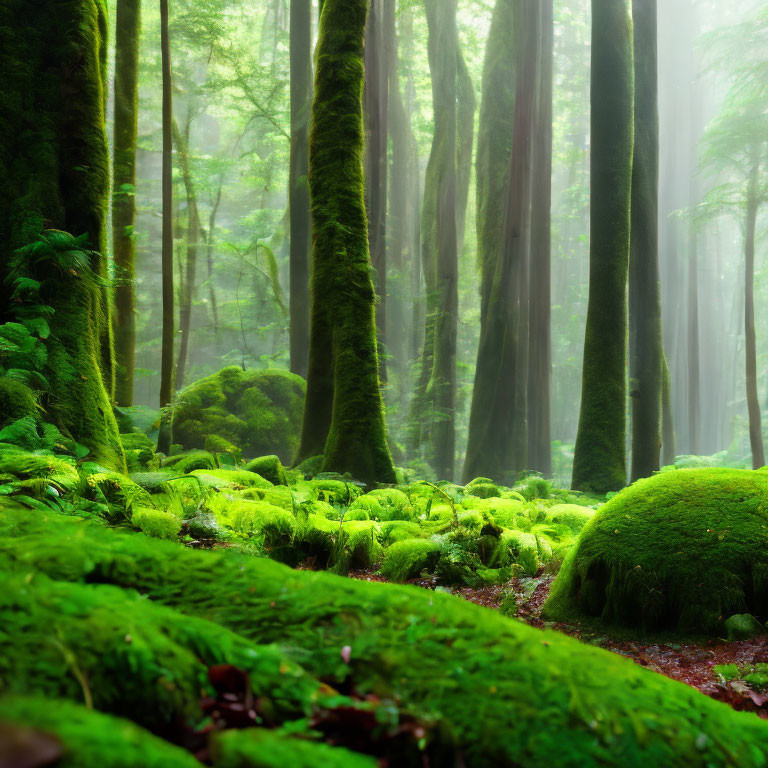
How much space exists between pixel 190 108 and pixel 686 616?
27.6 meters

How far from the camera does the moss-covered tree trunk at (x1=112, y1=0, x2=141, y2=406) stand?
1028 cm

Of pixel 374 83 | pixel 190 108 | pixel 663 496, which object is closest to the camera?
pixel 663 496

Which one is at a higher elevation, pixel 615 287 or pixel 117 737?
pixel 615 287

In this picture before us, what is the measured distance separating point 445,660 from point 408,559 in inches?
116

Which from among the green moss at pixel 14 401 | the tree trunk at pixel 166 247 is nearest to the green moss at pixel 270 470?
the tree trunk at pixel 166 247

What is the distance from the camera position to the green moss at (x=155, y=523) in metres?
3.68

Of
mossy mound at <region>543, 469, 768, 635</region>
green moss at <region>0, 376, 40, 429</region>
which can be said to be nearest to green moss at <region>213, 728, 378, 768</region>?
mossy mound at <region>543, 469, 768, 635</region>

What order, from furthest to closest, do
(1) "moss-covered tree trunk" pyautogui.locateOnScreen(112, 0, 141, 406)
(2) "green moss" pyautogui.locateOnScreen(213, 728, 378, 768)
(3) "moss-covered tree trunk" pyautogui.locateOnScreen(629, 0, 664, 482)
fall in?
(3) "moss-covered tree trunk" pyautogui.locateOnScreen(629, 0, 664, 482), (1) "moss-covered tree trunk" pyautogui.locateOnScreen(112, 0, 141, 406), (2) "green moss" pyautogui.locateOnScreen(213, 728, 378, 768)

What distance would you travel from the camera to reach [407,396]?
31.8 metres

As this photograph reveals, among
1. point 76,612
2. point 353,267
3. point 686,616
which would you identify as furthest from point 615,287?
point 76,612

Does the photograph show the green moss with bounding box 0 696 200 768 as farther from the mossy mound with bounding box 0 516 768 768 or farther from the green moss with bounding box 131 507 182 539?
the green moss with bounding box 131 507 182 539

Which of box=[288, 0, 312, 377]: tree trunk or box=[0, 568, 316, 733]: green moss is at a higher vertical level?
box=[288, 0, 312, 377]: tree trunk

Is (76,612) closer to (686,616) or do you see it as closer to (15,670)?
(15,670)

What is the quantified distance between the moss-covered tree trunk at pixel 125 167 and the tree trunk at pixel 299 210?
458 cm
